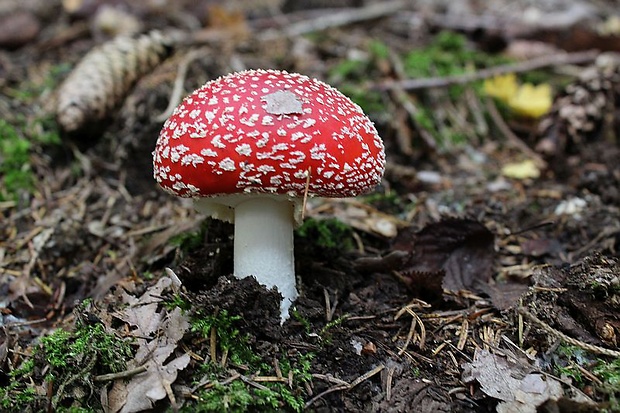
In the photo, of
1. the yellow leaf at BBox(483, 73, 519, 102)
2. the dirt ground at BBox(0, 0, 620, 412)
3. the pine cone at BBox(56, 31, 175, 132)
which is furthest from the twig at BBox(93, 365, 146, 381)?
the yellow leaf at BBox(483, 73, 519, 102)

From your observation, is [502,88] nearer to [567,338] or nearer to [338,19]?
[338,19]

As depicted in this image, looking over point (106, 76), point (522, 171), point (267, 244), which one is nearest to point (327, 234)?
point (267, 244)

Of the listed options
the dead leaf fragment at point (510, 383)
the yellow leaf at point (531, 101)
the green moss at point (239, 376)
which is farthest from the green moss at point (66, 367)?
the yellow leaf at point (531, 101)

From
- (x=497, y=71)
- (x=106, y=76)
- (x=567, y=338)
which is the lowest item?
(x=567, y=338)

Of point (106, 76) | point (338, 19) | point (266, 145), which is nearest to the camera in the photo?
point (266, 145)

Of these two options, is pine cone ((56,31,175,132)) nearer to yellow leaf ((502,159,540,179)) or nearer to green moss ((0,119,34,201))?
green moss ((0,119,34,201))

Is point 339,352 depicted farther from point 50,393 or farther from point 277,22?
point 277,22
